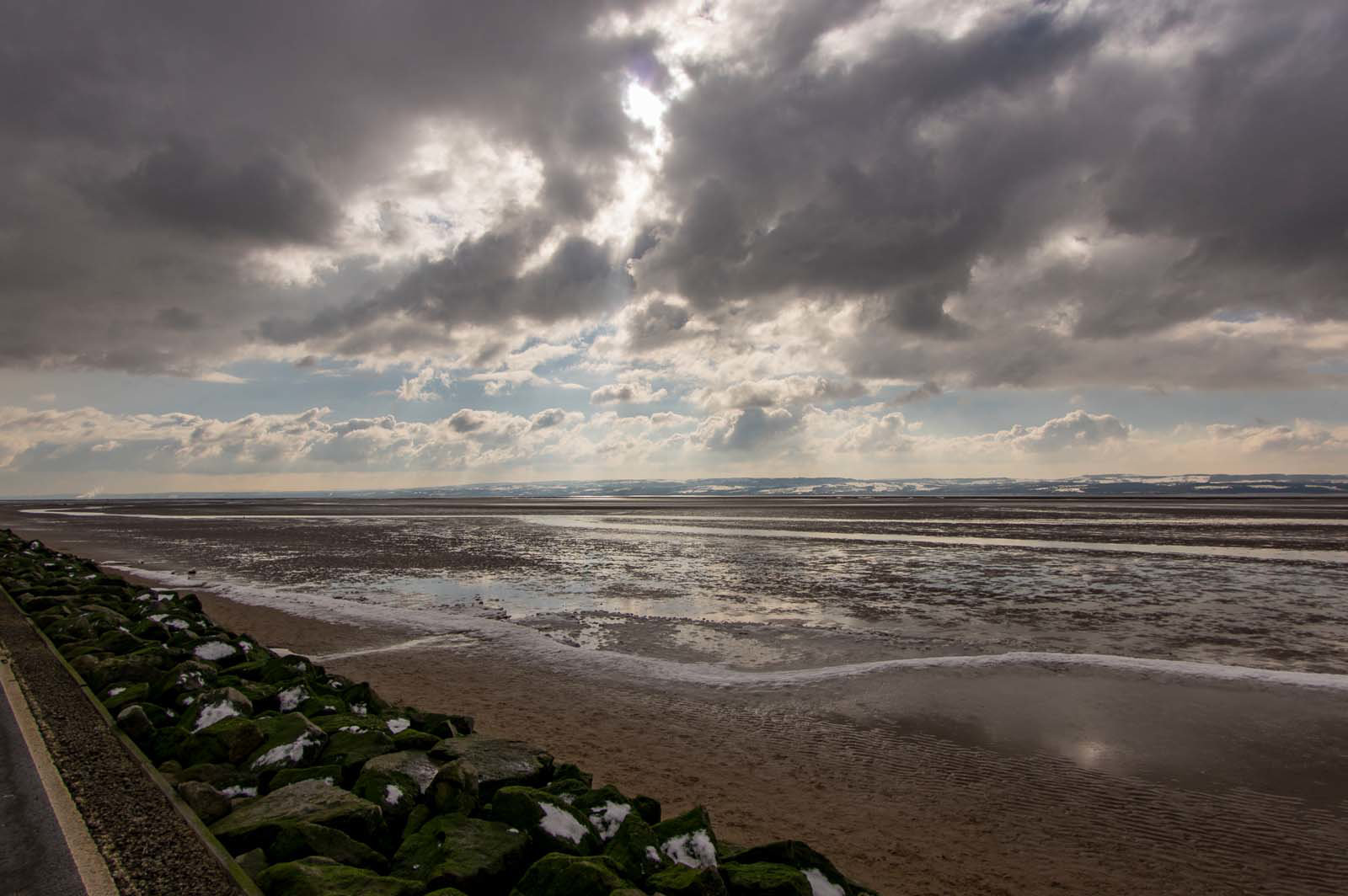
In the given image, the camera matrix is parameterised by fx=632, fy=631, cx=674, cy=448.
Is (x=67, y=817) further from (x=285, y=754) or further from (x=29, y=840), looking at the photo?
(x=285, y=754)

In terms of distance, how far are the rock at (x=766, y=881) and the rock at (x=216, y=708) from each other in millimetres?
6569

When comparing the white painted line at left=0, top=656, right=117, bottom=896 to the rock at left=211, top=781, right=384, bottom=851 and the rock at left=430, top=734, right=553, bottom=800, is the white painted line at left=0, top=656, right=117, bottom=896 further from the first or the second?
the rock at left=430, top=734, right=553, bottom=800

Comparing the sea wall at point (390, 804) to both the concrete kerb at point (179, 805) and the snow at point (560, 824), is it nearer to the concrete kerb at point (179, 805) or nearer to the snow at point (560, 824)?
the snow at point (560, 824)

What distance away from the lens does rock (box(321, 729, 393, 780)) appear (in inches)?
279

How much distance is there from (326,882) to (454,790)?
168 centimetres

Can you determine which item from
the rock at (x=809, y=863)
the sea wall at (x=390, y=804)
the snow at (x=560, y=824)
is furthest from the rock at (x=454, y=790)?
the rock at (x=809, y=863)

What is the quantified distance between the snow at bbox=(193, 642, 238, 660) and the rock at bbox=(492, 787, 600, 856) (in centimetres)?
891

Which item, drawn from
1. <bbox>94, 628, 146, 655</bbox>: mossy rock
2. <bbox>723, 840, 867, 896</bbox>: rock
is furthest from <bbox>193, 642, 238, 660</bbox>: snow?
<bbox>723, 840, 867, 896</bbox>: rock

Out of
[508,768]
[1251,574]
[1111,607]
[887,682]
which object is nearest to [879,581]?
[1111,607]

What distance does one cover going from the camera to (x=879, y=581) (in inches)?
939

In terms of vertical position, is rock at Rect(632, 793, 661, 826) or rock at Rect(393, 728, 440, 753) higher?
rock at Rect(393, 728, 440, 753)

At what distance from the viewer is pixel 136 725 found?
7.65 metres

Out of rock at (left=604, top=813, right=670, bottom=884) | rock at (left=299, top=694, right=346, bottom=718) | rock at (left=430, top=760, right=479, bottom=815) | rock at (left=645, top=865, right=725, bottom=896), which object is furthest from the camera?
rock at (left=299, top=694, right=346, bottom=718)

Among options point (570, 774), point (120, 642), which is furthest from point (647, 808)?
point (120, 642)
